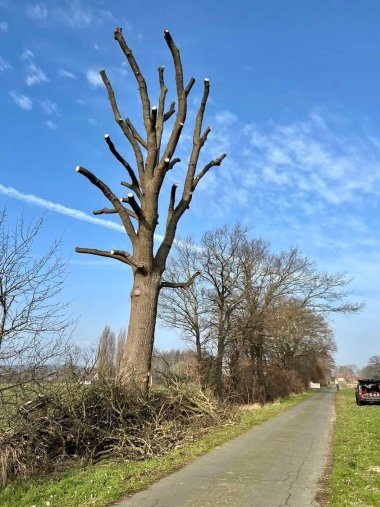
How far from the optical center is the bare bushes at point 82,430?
8891mm

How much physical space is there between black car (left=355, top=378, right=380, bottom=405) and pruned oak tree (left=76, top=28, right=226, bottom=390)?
74.1 ft

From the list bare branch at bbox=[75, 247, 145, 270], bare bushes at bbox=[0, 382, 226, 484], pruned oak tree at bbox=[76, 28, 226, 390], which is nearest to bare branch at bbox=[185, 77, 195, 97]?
pruned oak tree at bbox=[76, 28, 226, 390]

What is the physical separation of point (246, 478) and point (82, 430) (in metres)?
3.85

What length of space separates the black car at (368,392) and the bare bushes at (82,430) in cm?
2312

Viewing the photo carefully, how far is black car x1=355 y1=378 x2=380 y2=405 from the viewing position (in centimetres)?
3183

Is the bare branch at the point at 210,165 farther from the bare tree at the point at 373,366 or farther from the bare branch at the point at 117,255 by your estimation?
the bare tree at the point at 373,366

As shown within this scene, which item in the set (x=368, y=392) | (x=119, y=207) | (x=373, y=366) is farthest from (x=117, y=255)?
(x=373, y=366)

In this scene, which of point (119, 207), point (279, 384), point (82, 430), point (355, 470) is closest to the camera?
point (355, 470)

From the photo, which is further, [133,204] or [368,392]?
[368,392]

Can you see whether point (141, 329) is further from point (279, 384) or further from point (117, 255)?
point (279, 384)

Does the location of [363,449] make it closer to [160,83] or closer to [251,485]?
[251,485]

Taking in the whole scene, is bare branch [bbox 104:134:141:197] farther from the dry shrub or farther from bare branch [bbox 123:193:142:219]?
the dry shrub

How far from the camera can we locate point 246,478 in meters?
7.69

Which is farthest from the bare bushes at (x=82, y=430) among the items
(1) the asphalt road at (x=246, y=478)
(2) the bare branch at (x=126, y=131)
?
(2) the bare branch at (x=126, y=131)
